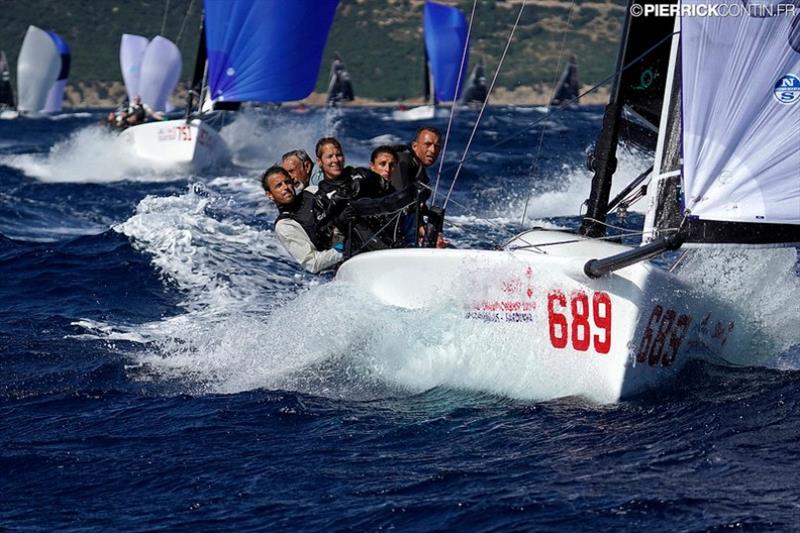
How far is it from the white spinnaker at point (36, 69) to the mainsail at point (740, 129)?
40.9 meters

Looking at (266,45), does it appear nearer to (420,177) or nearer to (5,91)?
(420,177)

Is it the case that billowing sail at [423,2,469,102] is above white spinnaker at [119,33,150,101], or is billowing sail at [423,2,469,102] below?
above

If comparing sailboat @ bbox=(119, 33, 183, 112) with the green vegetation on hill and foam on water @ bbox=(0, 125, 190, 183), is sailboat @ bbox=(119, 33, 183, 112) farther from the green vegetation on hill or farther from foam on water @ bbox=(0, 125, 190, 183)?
the green vegetation on hill

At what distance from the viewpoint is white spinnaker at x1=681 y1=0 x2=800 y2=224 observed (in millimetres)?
5324

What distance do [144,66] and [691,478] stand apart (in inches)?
1044

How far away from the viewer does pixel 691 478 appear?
179 inches

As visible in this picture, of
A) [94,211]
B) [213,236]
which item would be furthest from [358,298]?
[94,211]

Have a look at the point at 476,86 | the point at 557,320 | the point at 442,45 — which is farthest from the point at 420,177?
the point at 476,86

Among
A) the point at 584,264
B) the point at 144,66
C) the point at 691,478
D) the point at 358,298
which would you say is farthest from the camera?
Result: the point at 144,66

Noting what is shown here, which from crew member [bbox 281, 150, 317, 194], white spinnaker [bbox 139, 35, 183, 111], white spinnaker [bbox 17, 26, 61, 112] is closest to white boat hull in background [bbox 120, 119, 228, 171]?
white spinnaker [bbox 139, 35, 183, 111]

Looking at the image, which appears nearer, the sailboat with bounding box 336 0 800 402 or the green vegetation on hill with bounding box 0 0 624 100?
the sailboat with bounding box 336 0 800 402

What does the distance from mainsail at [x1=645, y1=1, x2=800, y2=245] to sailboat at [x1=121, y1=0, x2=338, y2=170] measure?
42.0ft

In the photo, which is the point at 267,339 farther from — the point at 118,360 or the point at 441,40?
the point at 441,40

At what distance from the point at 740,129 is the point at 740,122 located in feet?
0.10
